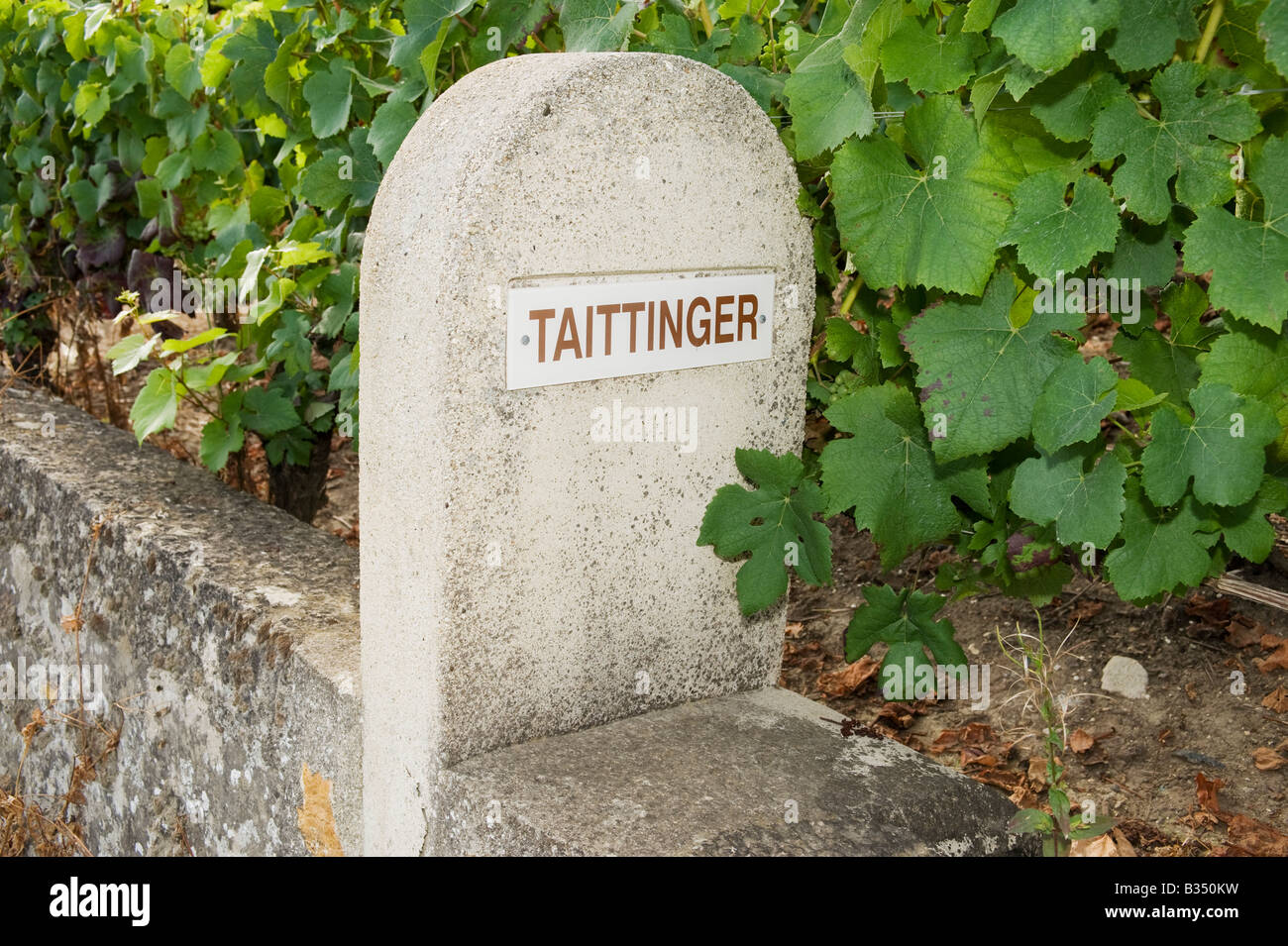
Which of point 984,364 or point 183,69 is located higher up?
point 183,69

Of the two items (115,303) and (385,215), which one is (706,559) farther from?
(115,303)

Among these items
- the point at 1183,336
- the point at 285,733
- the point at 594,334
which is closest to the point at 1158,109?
the point at 1183,336

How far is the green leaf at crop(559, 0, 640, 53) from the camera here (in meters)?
1.97

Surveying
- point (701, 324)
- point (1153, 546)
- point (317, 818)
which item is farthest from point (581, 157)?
point (317, 818)

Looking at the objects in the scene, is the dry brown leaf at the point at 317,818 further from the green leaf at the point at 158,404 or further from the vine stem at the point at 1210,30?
the vine stem at the point at 1210,30

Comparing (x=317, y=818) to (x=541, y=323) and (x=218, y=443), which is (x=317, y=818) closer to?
(x=541, y=323)

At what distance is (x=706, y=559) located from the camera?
1.99m

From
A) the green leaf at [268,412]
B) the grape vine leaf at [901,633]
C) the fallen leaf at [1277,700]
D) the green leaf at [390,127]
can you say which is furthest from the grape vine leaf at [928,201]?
the green leaf at [268,412]

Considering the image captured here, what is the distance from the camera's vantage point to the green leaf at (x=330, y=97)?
2.47 meters

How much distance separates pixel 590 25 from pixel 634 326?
0.57 metres

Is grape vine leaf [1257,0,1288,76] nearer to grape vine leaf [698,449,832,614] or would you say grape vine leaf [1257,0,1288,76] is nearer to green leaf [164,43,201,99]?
grape vine leaf [698,449,832,614]

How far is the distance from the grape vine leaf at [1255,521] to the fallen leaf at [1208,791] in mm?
718

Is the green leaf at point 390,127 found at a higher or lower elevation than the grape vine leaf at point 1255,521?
higher

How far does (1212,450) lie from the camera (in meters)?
1.52
